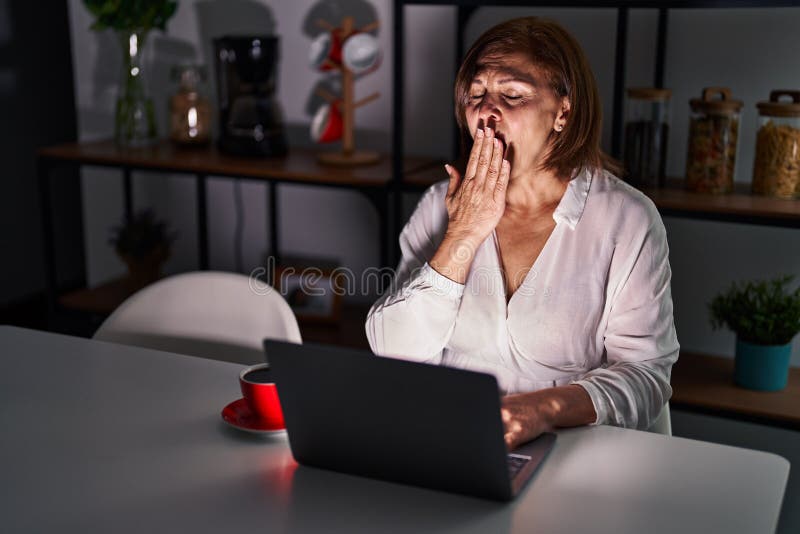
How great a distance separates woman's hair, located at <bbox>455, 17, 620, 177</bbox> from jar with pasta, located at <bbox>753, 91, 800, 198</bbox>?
0.58 m

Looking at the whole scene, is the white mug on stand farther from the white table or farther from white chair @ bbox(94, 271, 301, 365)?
the white table

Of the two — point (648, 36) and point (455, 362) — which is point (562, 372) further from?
point (648, 36)

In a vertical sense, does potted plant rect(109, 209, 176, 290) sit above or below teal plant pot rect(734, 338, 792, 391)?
above

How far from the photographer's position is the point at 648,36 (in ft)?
7.35

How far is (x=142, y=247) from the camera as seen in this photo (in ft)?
9.33

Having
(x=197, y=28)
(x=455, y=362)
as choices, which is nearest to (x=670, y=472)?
(x=455, y=362)

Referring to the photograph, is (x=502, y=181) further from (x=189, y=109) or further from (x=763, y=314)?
(x=189, y=109)

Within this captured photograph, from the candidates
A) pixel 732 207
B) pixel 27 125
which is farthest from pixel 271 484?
pixel 27 125

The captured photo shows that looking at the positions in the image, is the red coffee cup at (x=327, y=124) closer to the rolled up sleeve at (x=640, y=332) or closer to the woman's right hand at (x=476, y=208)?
the woman's right hand at (x=476, y=208)

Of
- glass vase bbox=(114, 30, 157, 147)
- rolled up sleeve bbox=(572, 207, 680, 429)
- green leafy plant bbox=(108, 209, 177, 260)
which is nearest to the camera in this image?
rolled up sleeve bbox=(572, 207, 680, 429)

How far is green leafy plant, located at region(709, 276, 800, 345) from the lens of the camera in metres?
2.03

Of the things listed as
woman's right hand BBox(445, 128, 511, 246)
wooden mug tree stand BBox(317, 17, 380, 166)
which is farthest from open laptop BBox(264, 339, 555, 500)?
wooden mug tree stand BBox(317, 17, 380, 166)

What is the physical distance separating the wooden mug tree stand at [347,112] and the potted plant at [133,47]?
0.47m

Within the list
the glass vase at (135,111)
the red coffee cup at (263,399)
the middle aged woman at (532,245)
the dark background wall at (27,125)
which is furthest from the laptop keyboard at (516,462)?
the dark background wall at (27,125)
